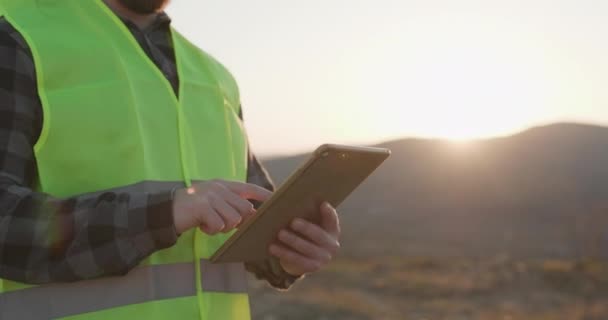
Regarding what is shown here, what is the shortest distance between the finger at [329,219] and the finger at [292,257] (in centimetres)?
8

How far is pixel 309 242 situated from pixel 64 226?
Result: 0.52 meters

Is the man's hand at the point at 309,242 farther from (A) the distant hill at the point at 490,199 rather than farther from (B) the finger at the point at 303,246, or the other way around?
(A) the distant hill at the point at 490,199

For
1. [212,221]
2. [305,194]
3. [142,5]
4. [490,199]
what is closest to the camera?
[212,221]

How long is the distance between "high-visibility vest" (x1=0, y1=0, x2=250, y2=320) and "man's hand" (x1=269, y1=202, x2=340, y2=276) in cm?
14

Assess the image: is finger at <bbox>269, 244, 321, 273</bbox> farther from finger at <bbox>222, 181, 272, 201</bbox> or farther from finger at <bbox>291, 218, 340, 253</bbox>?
finger at <bbox>222, 181, 272, 201</bbox>

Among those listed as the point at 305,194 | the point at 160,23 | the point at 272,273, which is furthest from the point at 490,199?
the point at 305,194

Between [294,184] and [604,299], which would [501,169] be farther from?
[294,184]

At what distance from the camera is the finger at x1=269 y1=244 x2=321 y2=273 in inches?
80.6

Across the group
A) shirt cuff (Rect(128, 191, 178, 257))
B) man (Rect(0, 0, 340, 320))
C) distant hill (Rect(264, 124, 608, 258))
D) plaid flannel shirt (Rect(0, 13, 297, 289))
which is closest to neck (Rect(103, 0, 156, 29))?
man (Rect(0, 0, 340, 320))

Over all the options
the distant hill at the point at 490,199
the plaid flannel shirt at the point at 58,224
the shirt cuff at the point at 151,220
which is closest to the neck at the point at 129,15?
the plaid flannel shirt at the point at 58,224

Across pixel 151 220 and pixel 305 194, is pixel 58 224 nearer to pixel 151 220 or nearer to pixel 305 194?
pixel 151 220

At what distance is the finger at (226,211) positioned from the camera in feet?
5.70

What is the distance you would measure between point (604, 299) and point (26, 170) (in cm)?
1395

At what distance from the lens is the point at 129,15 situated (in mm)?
2148
